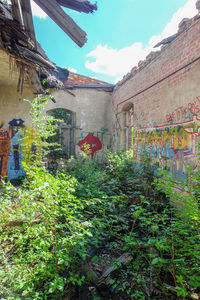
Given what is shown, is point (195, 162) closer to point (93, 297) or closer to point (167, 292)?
point (167, 292)

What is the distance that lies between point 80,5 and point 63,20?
26 centimetres

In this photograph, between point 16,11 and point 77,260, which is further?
point 16,11

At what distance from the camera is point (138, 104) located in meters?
6.35

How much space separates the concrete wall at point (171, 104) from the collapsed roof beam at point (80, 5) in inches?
108

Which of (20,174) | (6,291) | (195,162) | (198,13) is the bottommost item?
(6,291)

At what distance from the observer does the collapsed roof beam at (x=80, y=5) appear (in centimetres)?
199

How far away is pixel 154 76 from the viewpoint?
5.34 metres

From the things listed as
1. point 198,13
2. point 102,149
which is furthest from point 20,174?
point 198,13

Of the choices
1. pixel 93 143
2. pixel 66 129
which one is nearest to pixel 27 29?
pixel 66 129

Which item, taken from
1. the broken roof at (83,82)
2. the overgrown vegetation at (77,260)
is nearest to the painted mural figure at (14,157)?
the overgrown vegetation at (77,260)

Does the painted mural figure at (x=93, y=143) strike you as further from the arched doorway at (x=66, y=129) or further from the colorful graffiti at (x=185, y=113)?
the colorful graffiti at (x=185, y=113)

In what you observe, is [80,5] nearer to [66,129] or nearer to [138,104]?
[138,104]

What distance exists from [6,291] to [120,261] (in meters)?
1.42

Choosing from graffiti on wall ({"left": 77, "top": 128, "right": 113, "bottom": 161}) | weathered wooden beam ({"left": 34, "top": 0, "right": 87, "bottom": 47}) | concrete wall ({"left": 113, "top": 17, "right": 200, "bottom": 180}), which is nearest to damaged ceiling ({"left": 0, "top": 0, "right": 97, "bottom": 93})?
weathered wooden beam ({"left": 34, "top": 0, "right": 87, "bottom": 47})
